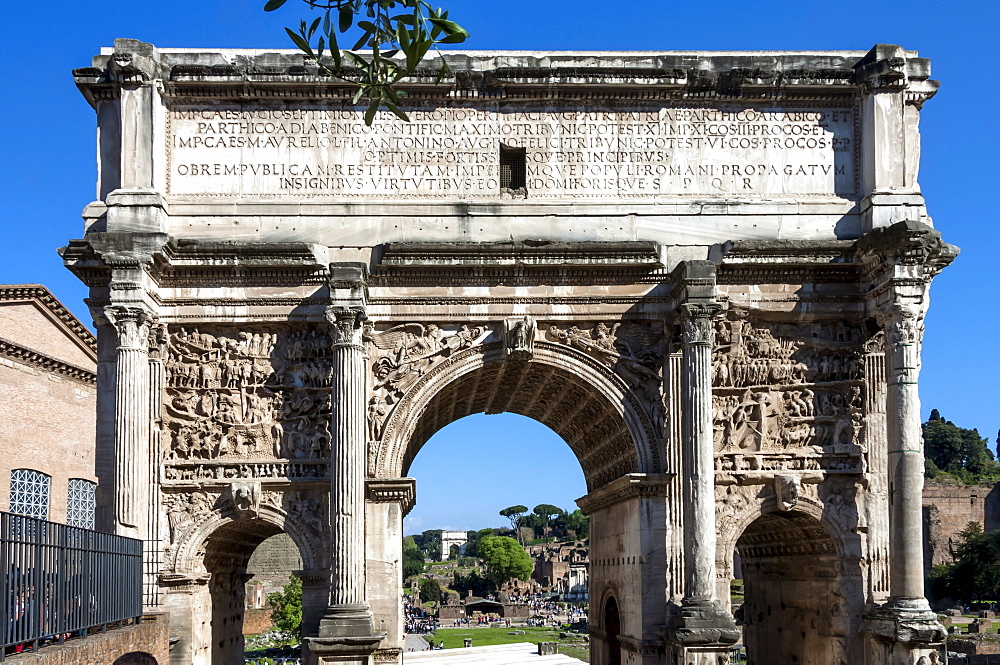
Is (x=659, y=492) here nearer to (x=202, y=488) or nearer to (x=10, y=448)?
(x=202, y=488)

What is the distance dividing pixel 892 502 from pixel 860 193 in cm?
521

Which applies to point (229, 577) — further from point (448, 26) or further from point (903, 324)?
point (448, 26)

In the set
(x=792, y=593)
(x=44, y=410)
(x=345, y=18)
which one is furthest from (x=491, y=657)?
(x=345, y=18)

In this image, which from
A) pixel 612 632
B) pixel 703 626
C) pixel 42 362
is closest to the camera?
pixel 703 626

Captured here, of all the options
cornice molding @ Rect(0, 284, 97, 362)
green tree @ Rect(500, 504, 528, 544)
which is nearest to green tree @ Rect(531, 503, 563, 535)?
green tree @ Rect(500, 504, 528, 544)

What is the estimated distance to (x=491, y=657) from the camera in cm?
4234

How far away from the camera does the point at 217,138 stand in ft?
61.5

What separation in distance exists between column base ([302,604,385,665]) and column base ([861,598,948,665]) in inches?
299

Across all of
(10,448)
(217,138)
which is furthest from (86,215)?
(10,448)

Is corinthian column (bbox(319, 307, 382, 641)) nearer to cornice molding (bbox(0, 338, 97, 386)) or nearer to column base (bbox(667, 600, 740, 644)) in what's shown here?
column base (bbox(667, 600, 740, 644))

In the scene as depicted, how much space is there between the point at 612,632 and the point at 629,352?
583 centimetres

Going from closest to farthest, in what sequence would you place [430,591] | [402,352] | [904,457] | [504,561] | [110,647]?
[110,647]
[904,457]
[402,352]
[430,591]
[504,561]

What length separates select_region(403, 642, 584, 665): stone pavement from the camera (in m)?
38.8

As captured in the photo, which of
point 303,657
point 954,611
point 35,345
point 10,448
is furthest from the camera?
point 954,611
